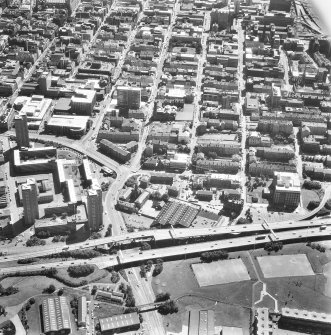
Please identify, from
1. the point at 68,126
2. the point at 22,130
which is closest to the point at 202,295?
the point at 22,130

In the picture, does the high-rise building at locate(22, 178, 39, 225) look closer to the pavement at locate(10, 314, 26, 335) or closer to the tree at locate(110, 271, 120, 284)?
the tree at locate(110, 271, 120, 284)

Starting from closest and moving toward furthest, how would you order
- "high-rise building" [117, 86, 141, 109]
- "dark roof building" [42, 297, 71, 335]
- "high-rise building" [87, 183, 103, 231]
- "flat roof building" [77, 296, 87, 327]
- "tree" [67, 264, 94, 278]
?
"dark roof building" [42, 297, 71, 335] < "flat roof building" [77, 296, 87, 327] < "tree" [67, 264, 94, 278] < "high-rise building" [87, 183, 103, 231] < "high-rise building" [117, 86, 141, 109]

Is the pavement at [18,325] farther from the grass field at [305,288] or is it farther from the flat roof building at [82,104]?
the flat roof building at [82,104]

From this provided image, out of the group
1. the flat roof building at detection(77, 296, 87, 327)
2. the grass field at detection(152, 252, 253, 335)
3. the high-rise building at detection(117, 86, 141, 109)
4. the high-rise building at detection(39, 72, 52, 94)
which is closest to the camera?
the flat roof building at detection(77, 296, 87, 327)

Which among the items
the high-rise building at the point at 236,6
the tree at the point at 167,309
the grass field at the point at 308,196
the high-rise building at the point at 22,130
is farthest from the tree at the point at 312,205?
the high-rise building at the point at 236,6

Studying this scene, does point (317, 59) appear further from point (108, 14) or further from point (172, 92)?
point (108, 14)

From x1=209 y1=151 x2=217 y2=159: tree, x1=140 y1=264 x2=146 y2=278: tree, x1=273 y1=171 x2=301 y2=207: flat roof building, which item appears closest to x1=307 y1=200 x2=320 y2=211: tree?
x1=273 y1=171 x2=301 y2=207: flat roof building
